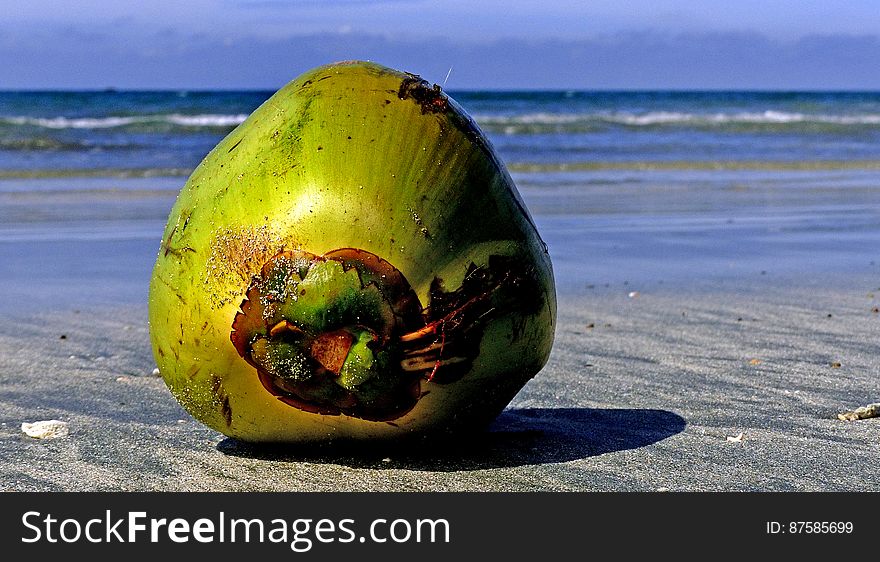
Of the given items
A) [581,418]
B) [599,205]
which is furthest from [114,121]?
[581,418]

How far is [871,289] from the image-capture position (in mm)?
6051

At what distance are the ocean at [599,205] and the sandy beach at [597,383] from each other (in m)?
0.04

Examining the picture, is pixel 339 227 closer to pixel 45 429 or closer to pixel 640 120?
pixel 45 429

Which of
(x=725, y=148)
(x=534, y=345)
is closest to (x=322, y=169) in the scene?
(x=534, y=345)

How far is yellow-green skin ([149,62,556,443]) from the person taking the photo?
237 cm

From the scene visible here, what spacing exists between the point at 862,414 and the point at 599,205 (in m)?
7.30

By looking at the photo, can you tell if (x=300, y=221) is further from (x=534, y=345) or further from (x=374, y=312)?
(x=534, y=345)

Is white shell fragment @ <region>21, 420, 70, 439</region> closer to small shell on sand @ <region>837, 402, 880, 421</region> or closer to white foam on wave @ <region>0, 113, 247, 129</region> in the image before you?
small shell on sand @ <region>837, 402, 880, 421</region>

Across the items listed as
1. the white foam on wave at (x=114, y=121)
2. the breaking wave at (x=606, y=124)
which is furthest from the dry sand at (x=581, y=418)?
the white foam on wave at (x=114, y=121)

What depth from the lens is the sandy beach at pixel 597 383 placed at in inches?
106

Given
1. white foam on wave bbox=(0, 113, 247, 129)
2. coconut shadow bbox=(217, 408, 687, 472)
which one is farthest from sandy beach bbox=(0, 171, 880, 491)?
white foam on wave bbox=(0, 113, 247, 129)

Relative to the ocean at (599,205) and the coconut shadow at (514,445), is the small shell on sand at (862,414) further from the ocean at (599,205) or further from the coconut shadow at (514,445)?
the ocean at (599,205)

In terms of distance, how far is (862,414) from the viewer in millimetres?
3273

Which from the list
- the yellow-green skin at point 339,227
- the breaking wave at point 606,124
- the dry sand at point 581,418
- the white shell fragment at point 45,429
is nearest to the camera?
the yellow-green skin at point 339,227
